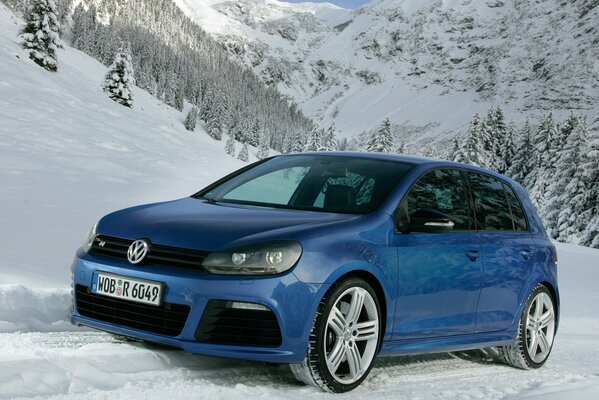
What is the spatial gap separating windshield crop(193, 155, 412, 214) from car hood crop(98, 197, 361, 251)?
26 centimetres

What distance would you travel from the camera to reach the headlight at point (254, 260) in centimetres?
412

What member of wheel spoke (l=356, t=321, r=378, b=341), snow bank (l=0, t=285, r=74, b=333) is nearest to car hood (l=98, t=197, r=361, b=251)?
wheel spoke (l=356, t=321, r=378, b=341)

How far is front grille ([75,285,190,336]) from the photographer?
165 inches

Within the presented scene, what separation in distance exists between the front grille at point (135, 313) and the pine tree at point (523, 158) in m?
59.5

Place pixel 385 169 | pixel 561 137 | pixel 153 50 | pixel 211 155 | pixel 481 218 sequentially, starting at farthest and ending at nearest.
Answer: pixel 153 50 < pixel 561 137 < pixel 211 155 < pixel 481 218 < pixel 385 169

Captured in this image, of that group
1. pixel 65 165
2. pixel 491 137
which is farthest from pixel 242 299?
pixel 491 137

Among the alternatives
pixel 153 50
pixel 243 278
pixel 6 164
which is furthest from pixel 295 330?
pixel 153 50

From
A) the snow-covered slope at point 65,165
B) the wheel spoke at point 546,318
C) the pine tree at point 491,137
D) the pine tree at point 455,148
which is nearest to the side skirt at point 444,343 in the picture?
the wheel spoke at point 546,318

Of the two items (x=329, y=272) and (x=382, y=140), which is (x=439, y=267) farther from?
(x=382, y=140)

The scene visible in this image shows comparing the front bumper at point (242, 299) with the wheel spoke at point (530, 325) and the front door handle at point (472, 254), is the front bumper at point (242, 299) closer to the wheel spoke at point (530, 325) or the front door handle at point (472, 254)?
the front door handle at point (472, 254)

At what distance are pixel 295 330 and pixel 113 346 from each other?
121cm

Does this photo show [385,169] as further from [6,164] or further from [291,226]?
[6,164]

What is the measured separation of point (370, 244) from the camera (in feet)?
15.1

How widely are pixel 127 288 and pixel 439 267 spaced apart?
6.99 ft
